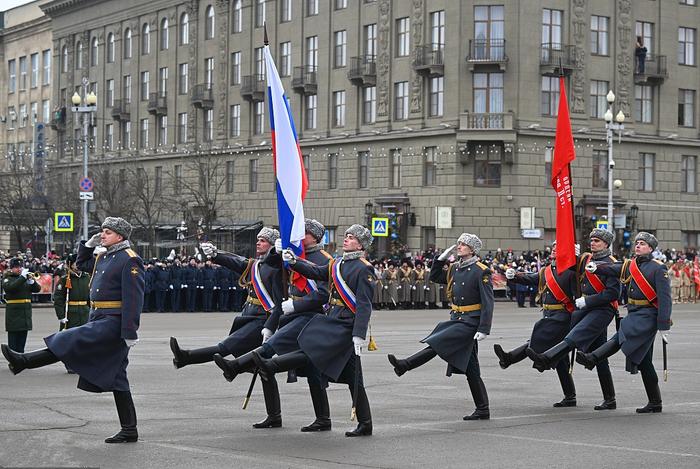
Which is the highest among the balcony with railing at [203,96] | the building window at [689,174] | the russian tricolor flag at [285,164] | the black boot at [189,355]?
the balcony with railing at [203,96]

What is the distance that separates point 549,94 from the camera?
184 feet

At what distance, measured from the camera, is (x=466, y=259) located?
14320 mm

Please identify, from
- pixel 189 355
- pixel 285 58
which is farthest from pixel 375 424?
pixel 285 58

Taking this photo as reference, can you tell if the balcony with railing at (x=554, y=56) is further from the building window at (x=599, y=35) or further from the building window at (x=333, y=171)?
the building window at (x=333, y=171)

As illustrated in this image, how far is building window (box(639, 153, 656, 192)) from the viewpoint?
2343 inches

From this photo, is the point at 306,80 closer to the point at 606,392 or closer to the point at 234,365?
the point at 606,392

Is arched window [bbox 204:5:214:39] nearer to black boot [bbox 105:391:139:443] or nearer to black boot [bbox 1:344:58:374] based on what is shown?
black boot [bbox 1:344:58:374]

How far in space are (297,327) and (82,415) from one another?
2389 mm

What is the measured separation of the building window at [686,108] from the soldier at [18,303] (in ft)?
148

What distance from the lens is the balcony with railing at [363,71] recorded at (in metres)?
58.8

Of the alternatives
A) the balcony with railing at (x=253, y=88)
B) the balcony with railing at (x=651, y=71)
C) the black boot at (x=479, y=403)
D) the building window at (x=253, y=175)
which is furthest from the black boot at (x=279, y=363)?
the building window at (x=253, y=175)

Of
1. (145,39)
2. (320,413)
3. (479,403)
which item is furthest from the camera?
(145,39)

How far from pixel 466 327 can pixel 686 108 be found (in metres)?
49.4

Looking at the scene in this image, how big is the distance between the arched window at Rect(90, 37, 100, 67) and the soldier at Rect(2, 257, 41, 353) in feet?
198
